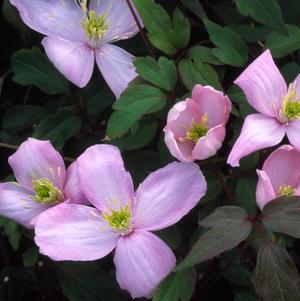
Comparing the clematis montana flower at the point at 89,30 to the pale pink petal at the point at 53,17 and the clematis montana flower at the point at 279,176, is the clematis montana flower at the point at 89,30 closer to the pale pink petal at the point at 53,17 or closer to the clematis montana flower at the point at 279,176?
the pale pink petal at the point at 53,17

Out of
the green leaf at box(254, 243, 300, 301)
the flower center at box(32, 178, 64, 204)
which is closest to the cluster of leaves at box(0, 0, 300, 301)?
the green leaf at box(254, 243, 300, 301)

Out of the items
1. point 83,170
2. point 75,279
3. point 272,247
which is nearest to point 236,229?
point 272,247

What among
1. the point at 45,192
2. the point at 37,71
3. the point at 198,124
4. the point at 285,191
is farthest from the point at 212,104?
the point at 37,71

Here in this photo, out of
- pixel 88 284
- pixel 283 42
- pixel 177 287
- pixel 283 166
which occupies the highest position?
pixel 283 42

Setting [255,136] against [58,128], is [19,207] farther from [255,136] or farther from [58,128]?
[255,136]

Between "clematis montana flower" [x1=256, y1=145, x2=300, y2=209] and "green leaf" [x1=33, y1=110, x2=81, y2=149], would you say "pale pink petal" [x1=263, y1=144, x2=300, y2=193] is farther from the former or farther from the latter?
"green leaf" [x1=33, y1=110, x2=81, y2=149]
